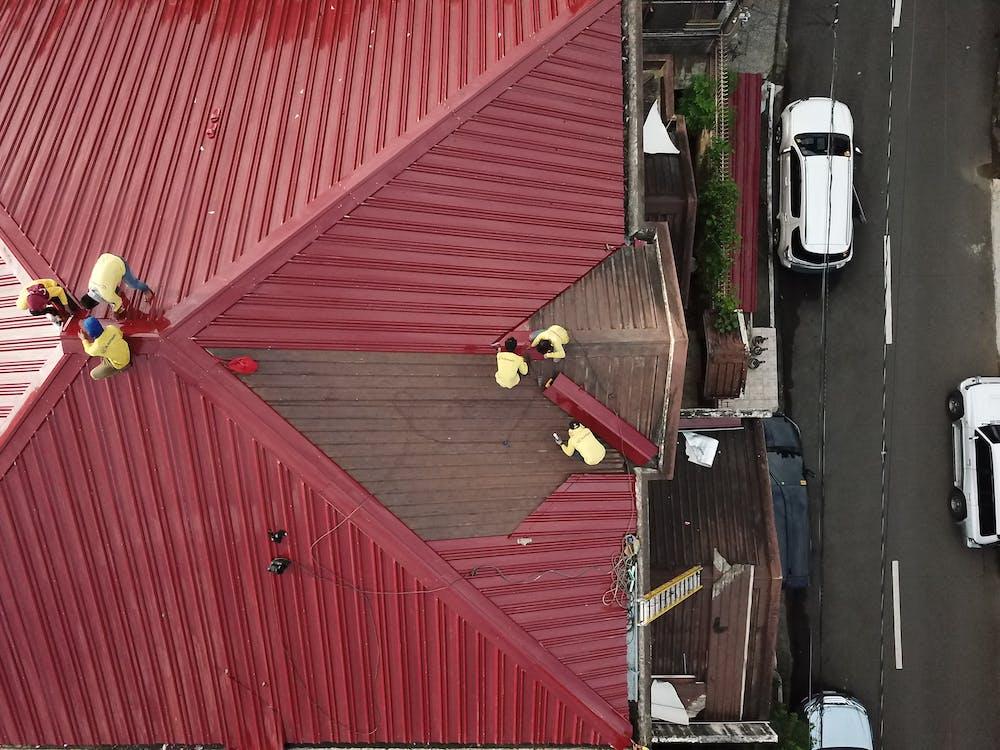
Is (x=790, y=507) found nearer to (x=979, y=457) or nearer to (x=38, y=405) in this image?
(x=979, y=457)

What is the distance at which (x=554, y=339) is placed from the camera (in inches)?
375

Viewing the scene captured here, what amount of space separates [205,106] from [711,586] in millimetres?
15395

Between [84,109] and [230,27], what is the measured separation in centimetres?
312

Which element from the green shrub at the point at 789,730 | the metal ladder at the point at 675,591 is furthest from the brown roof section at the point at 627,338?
the green shrub at the point at 789,730

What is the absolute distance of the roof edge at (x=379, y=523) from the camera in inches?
346

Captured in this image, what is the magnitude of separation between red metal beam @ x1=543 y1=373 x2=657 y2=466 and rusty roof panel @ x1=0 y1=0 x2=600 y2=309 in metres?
5.09

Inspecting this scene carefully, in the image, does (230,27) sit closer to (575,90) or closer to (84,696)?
(575,90)

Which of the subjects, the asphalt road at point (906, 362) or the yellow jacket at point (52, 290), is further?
the asphalt road at point (906, 362)

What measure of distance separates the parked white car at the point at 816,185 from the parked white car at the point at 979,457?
578 cm

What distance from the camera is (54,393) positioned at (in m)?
8.68

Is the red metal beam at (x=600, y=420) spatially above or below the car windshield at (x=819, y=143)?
below

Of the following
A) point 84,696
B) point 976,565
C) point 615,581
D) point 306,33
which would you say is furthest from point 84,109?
point 976,565

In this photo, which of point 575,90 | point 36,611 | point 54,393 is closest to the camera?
point 54,393

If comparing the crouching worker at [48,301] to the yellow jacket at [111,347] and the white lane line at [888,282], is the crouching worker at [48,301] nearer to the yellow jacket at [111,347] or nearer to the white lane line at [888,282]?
the yellow jacket at [111,347]
